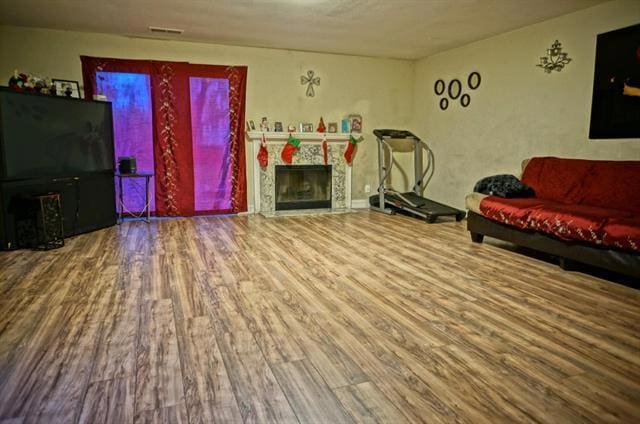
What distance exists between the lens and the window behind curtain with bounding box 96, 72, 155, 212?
5322 millimetres

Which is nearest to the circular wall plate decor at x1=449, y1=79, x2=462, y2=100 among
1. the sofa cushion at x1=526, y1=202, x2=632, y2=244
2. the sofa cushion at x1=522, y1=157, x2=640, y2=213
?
the sofa cushion at x1=522, y1=157, x2=640, y2=213

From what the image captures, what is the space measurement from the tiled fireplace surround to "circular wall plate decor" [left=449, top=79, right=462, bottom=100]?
165 centimetres

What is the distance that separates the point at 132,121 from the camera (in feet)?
17.8

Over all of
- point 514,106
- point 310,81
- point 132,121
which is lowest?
point 132,121

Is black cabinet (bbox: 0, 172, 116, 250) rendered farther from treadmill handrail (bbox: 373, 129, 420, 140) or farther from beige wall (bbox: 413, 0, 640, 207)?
beige wall (bbox: 413, 0, 640, 207)

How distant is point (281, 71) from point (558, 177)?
3946mm

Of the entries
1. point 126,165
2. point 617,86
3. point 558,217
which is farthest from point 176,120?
point 617,86

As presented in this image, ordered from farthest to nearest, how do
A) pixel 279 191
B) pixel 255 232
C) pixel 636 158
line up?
1. pixel 279 191
2. pixel 255 232
3. pixel 636 158

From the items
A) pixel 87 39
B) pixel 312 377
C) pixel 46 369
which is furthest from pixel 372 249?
pixel 87 39

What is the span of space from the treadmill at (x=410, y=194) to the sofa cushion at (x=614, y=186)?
6.19 feet

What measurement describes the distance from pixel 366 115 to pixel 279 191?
191cm

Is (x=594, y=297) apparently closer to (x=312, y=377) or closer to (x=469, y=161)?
(x=312, y=377)

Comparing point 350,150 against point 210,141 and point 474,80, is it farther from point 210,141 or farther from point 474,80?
point 210,141

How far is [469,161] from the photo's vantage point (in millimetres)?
5871
